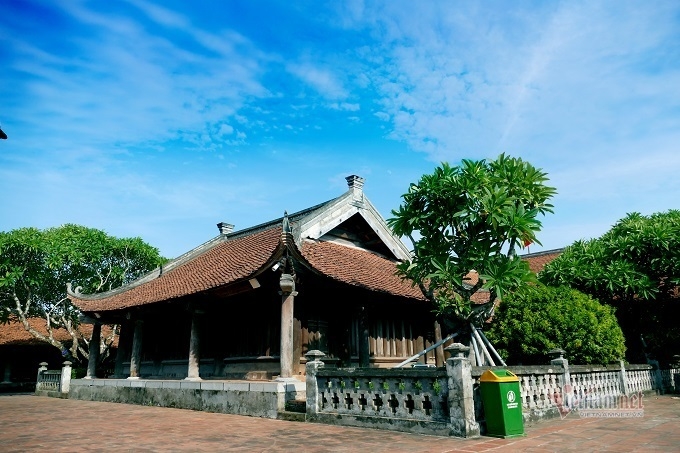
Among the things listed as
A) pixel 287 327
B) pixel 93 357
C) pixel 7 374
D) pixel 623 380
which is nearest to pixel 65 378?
pixel 93 357

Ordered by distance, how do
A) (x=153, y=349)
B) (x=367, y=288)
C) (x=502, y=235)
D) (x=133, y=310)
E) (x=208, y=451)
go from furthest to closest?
(x=153, y=349), (x=133, y=310), (x=367, y=288), (x=502, y=235), (x=208, y=451)

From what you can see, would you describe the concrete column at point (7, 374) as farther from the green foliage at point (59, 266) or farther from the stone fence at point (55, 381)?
the stone fence at point (55, 381)

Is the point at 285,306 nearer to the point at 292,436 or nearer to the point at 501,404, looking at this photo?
the point at 292,436

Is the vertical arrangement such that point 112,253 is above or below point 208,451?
above

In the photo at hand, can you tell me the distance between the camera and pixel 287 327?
1051cm

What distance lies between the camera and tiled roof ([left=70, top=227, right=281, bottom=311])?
12.6 meters

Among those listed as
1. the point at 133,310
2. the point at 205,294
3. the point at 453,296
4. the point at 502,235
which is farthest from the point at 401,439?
the point at 133,310

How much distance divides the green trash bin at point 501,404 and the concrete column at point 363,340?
602cm

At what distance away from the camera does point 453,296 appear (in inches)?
400

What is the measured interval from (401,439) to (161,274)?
14.7 meters

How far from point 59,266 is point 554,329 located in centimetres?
2357

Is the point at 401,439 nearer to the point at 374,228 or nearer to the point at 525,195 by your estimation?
the point at 525,195

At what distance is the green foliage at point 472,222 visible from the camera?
9.20 metres

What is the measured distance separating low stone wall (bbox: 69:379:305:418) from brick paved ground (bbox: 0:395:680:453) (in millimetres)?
496
